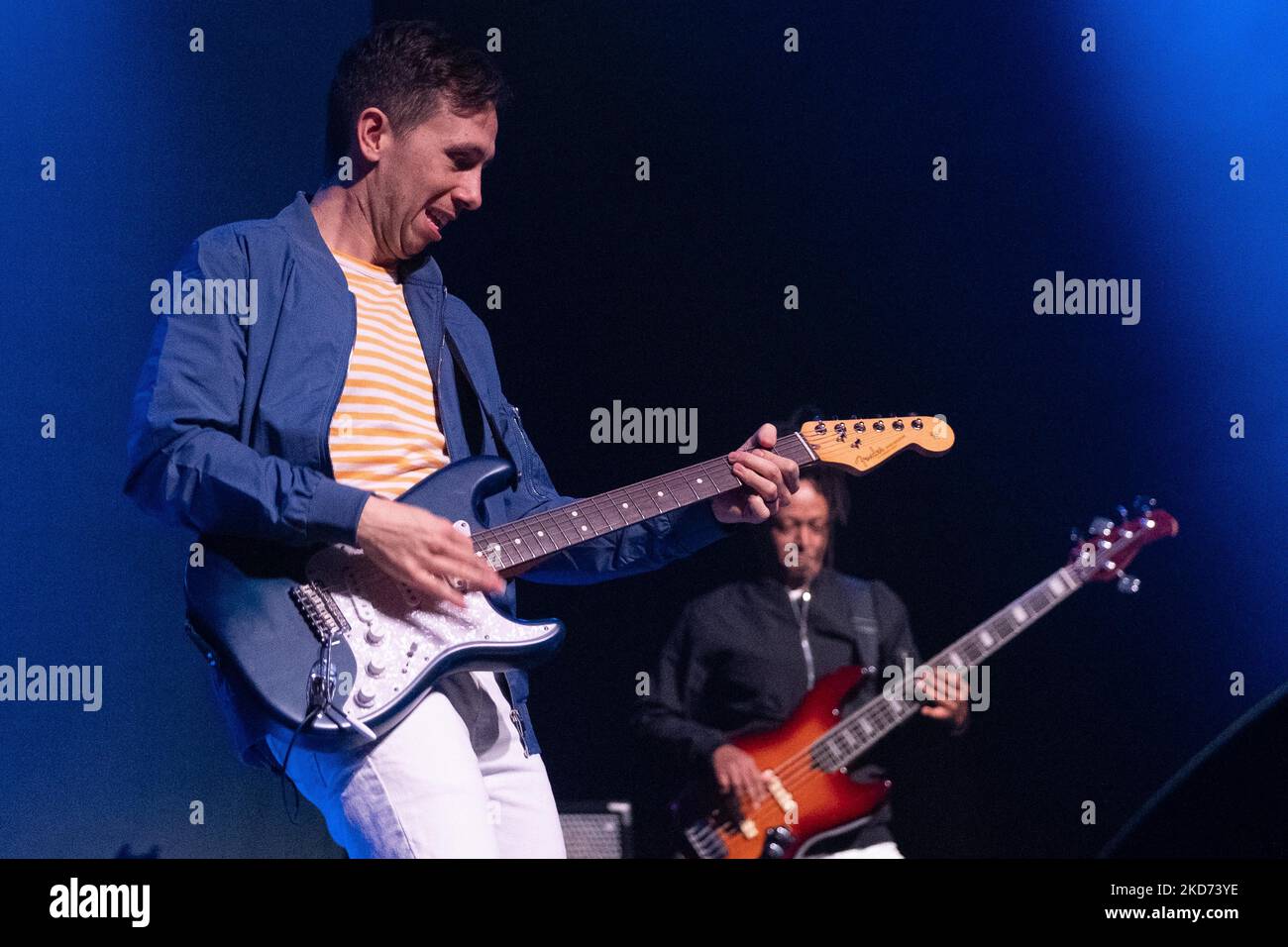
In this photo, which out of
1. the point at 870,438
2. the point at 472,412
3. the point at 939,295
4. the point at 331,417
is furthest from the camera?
the point at 939,295

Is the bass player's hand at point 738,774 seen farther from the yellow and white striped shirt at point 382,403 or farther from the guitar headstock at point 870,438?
the yellow and white striped shirt at point 382,403

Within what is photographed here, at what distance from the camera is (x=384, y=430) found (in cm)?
248

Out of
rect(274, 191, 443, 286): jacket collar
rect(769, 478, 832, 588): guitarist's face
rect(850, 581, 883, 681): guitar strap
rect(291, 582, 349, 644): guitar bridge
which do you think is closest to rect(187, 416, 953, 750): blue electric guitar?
rect(291, 582, 349, 644): guitar bridge

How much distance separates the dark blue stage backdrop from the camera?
10.2 feet

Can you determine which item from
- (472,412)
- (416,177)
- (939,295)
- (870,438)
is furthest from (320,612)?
(939,295)

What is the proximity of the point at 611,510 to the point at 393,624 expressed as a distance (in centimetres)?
55

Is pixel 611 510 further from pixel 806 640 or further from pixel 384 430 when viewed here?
pixel 806 640

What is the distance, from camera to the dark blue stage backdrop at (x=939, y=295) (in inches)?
122

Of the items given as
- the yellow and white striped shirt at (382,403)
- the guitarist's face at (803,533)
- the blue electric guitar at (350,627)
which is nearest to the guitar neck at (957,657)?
the guitarist's face at (803,533)

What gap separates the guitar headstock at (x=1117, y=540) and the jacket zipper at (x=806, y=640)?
629 mm

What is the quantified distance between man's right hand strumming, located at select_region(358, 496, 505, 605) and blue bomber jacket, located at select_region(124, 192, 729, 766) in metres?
0.03

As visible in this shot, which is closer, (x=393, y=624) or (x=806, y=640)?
(x=393, y=624)

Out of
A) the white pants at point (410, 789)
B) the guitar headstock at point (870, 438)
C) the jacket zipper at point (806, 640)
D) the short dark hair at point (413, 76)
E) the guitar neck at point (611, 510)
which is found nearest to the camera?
the white pants at point (410, 789)
